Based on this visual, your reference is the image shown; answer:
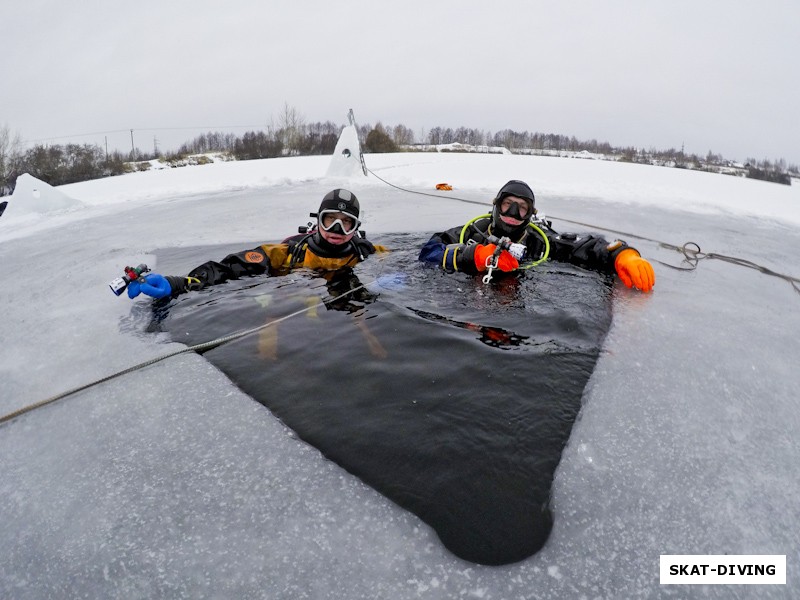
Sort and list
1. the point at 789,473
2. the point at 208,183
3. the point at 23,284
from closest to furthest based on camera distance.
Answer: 1. the point at 789,473
2. the point at 23,284
3. the point at 208,183

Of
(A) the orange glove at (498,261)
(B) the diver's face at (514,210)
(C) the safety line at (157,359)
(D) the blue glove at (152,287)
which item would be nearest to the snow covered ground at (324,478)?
(C) the safety line at (157,359)

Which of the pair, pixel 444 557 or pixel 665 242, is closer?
pixel 444 557

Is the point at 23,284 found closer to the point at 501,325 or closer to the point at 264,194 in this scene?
the point at 501,325

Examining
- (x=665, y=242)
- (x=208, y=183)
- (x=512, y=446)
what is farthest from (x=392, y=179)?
(x=512, y=446)

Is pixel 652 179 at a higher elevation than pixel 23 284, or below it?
higher

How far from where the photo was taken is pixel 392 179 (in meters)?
10.3

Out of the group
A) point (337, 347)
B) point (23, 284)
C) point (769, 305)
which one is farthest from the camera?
point (23, 284)

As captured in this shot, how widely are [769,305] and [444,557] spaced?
296cm

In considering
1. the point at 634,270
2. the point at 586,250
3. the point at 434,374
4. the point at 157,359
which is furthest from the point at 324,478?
the point at 586,250

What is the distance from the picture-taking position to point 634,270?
316cm

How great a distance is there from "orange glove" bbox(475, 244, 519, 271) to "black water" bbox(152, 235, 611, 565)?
126 mm

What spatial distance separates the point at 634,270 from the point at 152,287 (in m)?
3.15

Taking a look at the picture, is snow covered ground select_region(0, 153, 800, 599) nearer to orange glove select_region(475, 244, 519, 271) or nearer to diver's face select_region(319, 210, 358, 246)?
orange glove select_region(475, 244, 519, 271)

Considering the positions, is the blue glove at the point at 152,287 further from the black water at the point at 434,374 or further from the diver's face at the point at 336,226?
the diver's face at the point at 336,226
